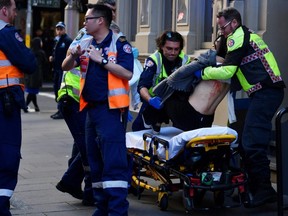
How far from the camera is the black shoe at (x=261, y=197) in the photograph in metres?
6.93

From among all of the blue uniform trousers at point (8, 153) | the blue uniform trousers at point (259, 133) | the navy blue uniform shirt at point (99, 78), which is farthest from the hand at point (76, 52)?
the blue uniform trousers at point (259, 133)

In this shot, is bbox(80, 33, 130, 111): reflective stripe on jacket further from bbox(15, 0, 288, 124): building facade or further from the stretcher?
bbox(15, 0, 288, 124): building facade

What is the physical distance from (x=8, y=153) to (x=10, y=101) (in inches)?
17.4

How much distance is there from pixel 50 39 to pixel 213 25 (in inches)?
739

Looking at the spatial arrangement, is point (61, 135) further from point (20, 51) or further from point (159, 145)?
point (20, 51)

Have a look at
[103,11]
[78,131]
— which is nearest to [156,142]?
[78,131]

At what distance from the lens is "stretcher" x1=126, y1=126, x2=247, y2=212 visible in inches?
259

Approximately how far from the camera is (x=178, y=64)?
7773 mm

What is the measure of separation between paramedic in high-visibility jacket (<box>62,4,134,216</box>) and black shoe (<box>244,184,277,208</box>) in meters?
1.45

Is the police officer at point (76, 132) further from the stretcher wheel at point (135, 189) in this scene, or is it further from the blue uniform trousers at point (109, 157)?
the blue uniform trousers at point (109, 157)

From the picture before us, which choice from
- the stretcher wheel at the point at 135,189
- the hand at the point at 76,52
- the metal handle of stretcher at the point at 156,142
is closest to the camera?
the hand at the point at 76,52

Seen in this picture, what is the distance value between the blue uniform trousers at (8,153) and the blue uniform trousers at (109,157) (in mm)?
682

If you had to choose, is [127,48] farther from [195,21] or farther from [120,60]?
[195,21]

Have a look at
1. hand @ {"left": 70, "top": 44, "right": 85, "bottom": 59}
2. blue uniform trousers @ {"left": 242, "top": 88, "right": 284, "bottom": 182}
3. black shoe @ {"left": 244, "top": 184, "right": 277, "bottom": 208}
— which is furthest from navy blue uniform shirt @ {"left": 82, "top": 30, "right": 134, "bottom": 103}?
black shoe @ {"left": 244, "top": 184, "right": 277, "bottom": 208}
